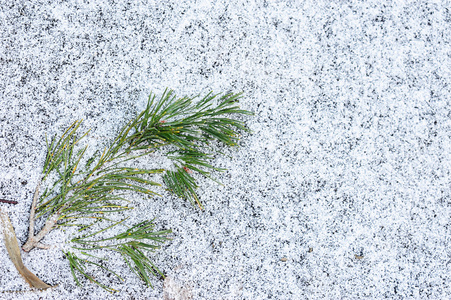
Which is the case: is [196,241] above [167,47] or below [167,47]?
below

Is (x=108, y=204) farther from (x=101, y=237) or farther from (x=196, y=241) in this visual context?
(x=196, y=241)

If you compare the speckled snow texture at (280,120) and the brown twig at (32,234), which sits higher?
the speckled snow texture at (280,120)

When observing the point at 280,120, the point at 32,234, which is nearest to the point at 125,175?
the point at 32,234

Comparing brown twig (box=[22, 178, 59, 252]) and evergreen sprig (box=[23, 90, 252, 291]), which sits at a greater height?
evergreen sprig (box=[23, 90, 252, 291])

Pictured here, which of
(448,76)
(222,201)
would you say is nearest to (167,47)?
(222,201)

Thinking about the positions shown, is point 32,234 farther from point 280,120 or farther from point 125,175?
point 280,120
